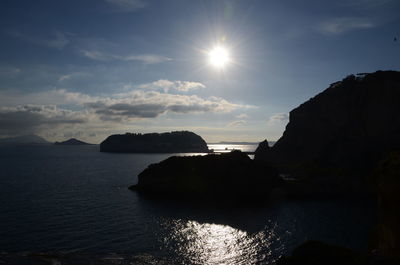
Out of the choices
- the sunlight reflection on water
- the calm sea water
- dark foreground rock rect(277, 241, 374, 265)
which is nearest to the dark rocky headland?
the calm sea water

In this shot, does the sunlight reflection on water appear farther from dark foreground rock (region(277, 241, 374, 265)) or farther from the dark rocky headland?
the dark rocky headland

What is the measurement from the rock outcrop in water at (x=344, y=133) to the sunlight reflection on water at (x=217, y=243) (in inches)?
2342

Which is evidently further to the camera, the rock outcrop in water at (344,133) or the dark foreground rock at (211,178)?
the rock outcrop in water at (344,133)

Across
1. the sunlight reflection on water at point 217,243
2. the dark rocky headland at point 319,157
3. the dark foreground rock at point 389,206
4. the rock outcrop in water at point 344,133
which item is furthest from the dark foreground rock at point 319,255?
the rock outcrop in water at point 344,133

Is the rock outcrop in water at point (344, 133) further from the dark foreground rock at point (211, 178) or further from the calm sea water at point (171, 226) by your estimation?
the calm sea water at point (171, 226)

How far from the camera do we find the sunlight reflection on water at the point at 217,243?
45000 mm

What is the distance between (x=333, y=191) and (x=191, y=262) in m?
74.6

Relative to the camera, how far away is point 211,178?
98.7 meters

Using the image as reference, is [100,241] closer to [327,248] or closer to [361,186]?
[327,248]

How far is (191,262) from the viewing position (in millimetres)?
43406

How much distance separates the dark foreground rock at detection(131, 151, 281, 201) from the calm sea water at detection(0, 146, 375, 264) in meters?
13.1

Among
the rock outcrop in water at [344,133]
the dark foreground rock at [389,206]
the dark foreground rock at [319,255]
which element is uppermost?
the rock outcrop in water at [344,133]

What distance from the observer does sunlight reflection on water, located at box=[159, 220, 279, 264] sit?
45000mm

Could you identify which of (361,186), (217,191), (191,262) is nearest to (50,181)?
(217,191)
